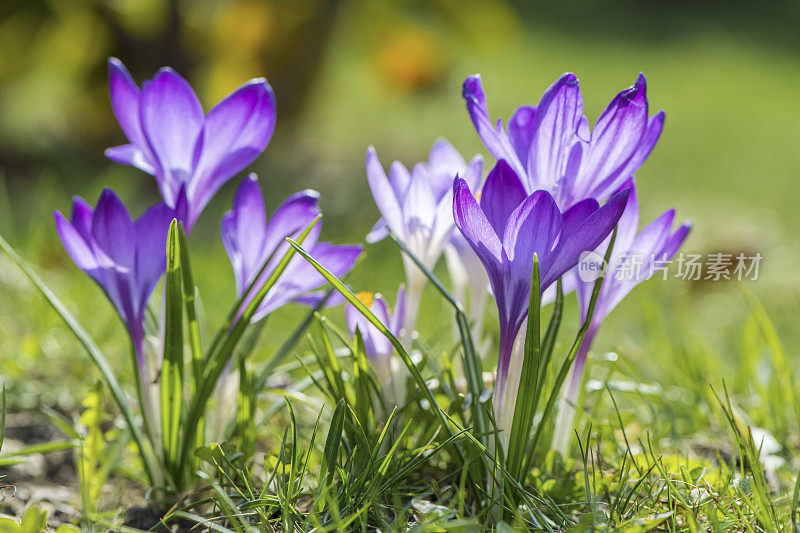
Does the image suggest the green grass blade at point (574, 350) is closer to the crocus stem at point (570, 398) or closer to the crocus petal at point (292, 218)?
the crocus stem at point (570, 398)

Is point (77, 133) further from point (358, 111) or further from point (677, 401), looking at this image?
point (677, 401)

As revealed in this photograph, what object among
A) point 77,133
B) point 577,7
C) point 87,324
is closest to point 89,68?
point 77,133

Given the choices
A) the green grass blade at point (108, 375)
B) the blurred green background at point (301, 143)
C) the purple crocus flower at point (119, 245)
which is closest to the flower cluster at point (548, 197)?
the purple crocus flower at point (119, 245)

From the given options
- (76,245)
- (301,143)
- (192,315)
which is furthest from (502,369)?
(301,143)

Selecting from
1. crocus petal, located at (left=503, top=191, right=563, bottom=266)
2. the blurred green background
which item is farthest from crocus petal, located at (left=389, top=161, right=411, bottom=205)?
the blurred green background

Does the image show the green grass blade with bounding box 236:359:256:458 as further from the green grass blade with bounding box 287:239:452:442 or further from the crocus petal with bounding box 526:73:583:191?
the crocus petal with bounding box 526:73:583:191
